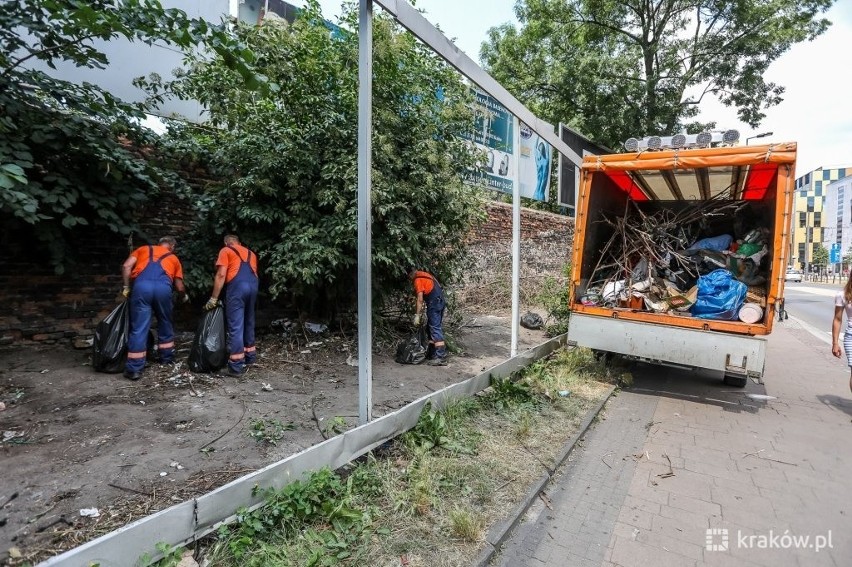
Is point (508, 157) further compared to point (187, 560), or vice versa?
point (508, 157)

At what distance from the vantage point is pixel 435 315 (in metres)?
5.94

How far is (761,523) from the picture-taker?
295cm

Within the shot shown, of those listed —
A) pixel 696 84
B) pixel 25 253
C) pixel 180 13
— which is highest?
pixel 696 84

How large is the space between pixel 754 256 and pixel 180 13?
681 cm

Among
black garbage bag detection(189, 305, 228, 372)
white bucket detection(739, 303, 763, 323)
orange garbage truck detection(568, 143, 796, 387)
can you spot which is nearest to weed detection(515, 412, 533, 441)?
orange garbage truck detection(568, 143, 796, 387)

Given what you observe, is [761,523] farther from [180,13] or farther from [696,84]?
[696,84]

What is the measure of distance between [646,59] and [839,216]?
204 feet

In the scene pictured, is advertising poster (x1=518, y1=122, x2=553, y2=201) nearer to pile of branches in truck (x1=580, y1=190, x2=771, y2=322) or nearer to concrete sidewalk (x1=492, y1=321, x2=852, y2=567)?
pile of branches in truck (x1=580, y1=190, x2=771, y2=322)

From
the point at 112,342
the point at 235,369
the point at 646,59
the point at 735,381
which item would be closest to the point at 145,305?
the point at 112,342

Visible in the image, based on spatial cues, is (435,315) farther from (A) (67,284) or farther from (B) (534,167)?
(B) (534,167)

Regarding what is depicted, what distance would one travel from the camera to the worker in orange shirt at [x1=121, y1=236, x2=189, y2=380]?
15.2 ft

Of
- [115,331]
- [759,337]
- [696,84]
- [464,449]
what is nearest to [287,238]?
[115,331]

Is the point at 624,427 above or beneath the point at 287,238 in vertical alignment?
beneath

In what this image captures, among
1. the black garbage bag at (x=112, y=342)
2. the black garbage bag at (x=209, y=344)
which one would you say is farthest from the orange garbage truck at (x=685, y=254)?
the black garbage bag at (x=112, y=342)
